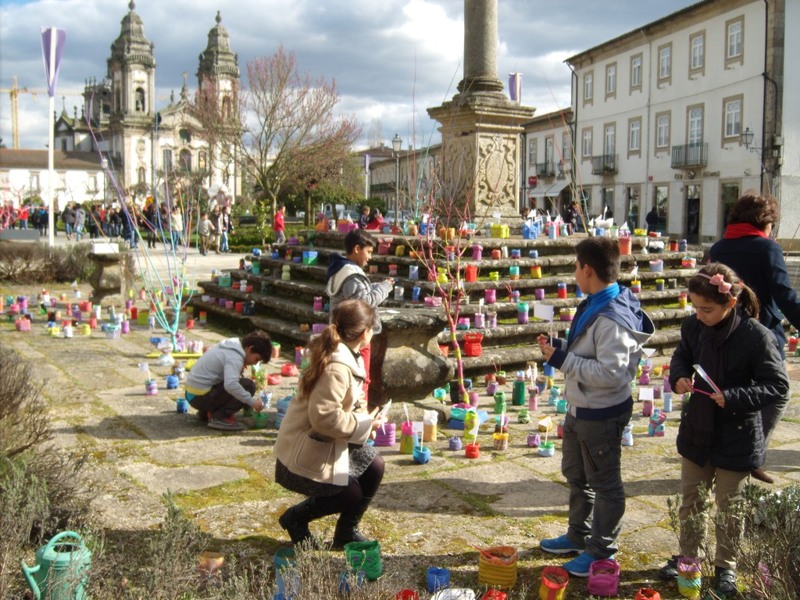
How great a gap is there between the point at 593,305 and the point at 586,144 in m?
41.4

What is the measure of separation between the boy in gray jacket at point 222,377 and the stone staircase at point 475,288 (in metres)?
1.97

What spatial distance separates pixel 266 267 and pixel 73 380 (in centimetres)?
533

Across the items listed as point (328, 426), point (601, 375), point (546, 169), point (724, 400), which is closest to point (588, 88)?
point (546, 169)

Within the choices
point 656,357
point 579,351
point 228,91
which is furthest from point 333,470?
point 228,91

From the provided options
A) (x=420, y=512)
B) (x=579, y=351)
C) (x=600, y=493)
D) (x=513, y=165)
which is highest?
(x=513, y=165)

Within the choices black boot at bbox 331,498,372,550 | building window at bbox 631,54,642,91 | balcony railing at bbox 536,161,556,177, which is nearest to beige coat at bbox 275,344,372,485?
black boot at bbox 331,498,372,550

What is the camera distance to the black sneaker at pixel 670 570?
3457mm

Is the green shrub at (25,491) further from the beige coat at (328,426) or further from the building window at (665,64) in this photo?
the building window at (665,64)

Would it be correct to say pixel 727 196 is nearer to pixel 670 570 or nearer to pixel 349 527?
pixel 670 570

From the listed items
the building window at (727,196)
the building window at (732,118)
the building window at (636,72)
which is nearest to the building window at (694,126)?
the building window at (732,118)

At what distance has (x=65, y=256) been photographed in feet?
51.9

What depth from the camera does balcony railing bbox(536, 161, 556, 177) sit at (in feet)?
149

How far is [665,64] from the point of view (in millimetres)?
36688

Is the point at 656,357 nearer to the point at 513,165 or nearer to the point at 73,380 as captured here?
the point at 513,165
